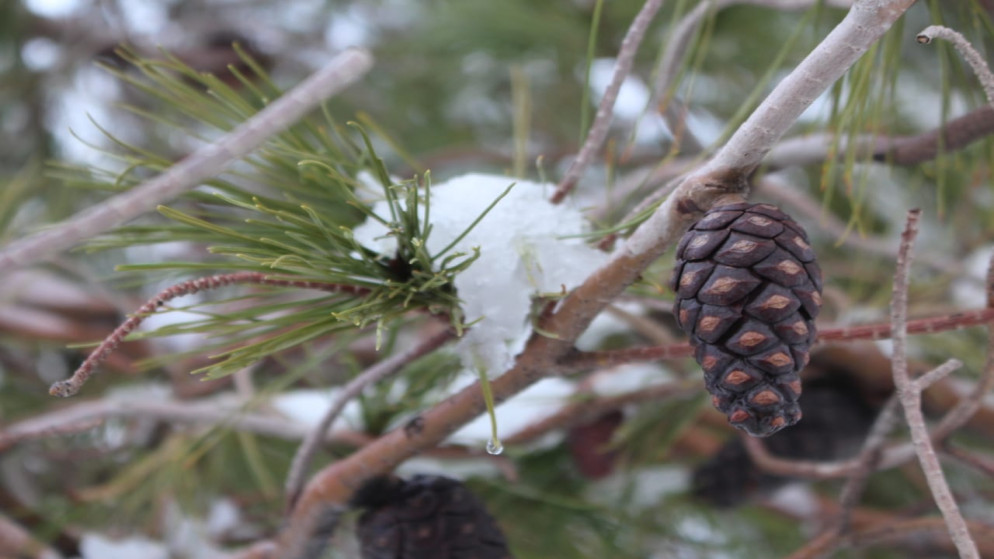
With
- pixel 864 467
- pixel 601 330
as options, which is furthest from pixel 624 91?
pixel 864 467

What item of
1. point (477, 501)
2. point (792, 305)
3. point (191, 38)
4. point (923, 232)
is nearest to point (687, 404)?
point (477, 501)

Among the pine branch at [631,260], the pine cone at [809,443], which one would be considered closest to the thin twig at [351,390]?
the pine branch at [631,260]

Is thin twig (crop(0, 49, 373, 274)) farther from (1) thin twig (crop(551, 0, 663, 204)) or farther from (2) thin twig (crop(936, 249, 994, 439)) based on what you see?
(2) thin twig (crop(936, 249, 994, 439))

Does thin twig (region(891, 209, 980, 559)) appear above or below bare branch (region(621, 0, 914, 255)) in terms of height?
below

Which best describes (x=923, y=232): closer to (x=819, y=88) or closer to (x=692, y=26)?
(x=692, y=26)

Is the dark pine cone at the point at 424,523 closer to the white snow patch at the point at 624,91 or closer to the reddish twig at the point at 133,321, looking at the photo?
the reddish twig at the point at 133,321

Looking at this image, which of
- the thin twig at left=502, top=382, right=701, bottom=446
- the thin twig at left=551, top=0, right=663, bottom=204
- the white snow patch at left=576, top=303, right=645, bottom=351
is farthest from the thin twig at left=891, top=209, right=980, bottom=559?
the white snow patch at left=576, top=303, right=645, bottom=351
